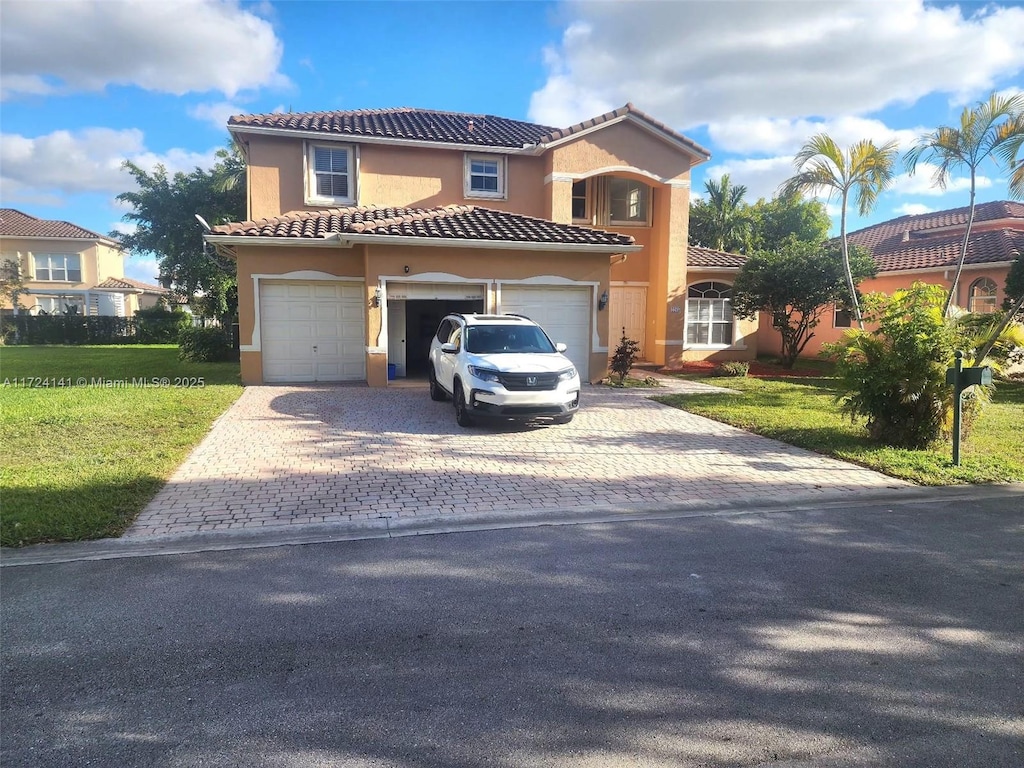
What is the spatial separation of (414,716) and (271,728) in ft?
2.20

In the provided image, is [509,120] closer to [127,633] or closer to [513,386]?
[513,386]

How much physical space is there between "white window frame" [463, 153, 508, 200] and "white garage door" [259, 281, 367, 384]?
4.88 metres

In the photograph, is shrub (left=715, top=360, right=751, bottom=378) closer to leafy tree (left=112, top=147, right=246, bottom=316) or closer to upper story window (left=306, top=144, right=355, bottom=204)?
upper story window (left=306, top=144, right=355, bottom=204)

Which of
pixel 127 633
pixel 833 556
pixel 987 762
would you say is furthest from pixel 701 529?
pixel 127 633

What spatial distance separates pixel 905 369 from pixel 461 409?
21.0 feet

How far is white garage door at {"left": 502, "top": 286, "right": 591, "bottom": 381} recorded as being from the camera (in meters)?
15.2

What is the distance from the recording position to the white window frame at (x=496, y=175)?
18219 millimetres

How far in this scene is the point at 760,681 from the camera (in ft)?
11.4

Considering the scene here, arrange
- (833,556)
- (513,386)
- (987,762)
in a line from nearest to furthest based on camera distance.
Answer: (987,762), (833,556), (513,386)

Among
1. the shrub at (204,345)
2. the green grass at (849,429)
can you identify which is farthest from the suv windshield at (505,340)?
the shrub at (204,345)

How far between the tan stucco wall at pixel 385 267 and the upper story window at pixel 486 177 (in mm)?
4388

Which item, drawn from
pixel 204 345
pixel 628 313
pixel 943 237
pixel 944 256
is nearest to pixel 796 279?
pixel 628 313

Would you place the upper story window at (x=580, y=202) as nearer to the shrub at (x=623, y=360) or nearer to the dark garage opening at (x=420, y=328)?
the dark garage opening at (x=420, y=328)

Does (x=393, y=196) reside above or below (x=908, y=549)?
above
